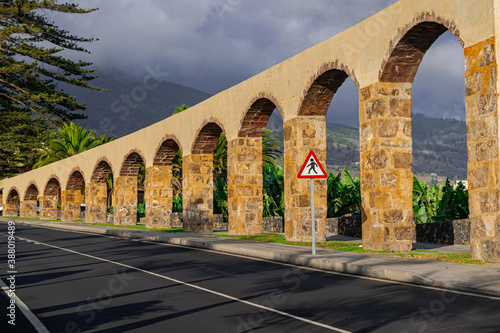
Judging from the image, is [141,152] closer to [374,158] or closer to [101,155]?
[101,155]

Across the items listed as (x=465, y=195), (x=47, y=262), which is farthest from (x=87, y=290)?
(x=465, y=195)

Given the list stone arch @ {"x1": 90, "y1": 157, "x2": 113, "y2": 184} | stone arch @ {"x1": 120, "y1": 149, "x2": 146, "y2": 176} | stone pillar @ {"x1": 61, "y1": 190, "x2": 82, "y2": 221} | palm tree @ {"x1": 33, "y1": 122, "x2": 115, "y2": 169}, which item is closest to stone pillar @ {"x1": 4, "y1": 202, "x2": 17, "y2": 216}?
palm tree @ {"x1": 33, "y1": 122, "x2": 115, "y2": 169}

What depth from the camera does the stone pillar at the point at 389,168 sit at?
1512 cm

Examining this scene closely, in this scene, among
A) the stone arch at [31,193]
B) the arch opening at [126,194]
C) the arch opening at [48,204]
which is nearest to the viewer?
the arch opening at [126,194]

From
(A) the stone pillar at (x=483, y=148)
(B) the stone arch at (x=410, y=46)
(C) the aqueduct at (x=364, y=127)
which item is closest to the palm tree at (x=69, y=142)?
(C) the aqueduct at (x=364, y=127)

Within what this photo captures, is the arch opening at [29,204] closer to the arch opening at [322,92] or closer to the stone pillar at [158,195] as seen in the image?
the stone pillar at [158,195]

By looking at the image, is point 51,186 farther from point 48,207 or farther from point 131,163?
point 131,163

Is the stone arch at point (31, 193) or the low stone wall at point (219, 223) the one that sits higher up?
the stone arch at point (31, 193)

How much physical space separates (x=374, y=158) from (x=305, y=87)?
13.9ft

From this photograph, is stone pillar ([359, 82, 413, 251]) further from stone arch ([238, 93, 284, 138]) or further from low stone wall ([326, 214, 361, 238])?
stone arch ([238, 93, 284, 138])

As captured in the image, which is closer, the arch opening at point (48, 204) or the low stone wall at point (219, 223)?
the low stone wall at point (219, 223)

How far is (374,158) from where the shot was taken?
50.6 ft

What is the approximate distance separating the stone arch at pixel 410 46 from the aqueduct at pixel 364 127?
0.09 ft

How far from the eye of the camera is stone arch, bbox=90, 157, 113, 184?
4067cm
